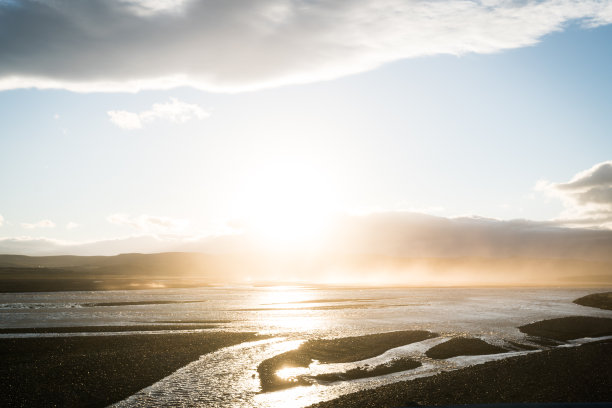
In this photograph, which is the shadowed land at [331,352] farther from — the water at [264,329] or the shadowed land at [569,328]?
the shadowed land at [569,328]

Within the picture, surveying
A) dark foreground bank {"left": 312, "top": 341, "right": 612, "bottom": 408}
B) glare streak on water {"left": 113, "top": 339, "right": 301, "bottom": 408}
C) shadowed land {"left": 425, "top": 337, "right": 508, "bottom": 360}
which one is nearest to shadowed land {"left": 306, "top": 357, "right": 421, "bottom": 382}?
shadowed land {"left": 425, "top": 337, "right": 508, "bottom": 360}

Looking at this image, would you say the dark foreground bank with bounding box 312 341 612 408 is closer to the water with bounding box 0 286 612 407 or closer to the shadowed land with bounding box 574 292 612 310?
the water with bounding box 0 286 612 407

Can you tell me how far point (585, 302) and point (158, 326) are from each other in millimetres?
78820

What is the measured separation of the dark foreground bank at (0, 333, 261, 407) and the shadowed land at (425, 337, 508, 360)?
57.3 ft

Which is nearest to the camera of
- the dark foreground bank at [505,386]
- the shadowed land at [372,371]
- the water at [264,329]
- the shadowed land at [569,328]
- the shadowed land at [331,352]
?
the dark foreground bank at [505,386]

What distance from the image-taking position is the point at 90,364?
31.5 metres

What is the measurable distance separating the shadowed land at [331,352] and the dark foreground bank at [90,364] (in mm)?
6559

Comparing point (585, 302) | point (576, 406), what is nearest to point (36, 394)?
point (576, 406)

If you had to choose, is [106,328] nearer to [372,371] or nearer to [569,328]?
[372,371]

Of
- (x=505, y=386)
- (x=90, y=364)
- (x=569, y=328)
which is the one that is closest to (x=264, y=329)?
(x=90, y=364)

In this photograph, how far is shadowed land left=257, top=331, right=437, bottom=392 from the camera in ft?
94.4

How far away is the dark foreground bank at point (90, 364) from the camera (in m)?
24.3

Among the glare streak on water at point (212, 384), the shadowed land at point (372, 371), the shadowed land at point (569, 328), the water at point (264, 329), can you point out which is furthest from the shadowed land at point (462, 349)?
the glare streak on water at point (212, 384)

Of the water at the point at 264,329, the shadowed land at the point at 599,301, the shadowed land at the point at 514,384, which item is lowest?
the shadowed land at the point at 599,301
